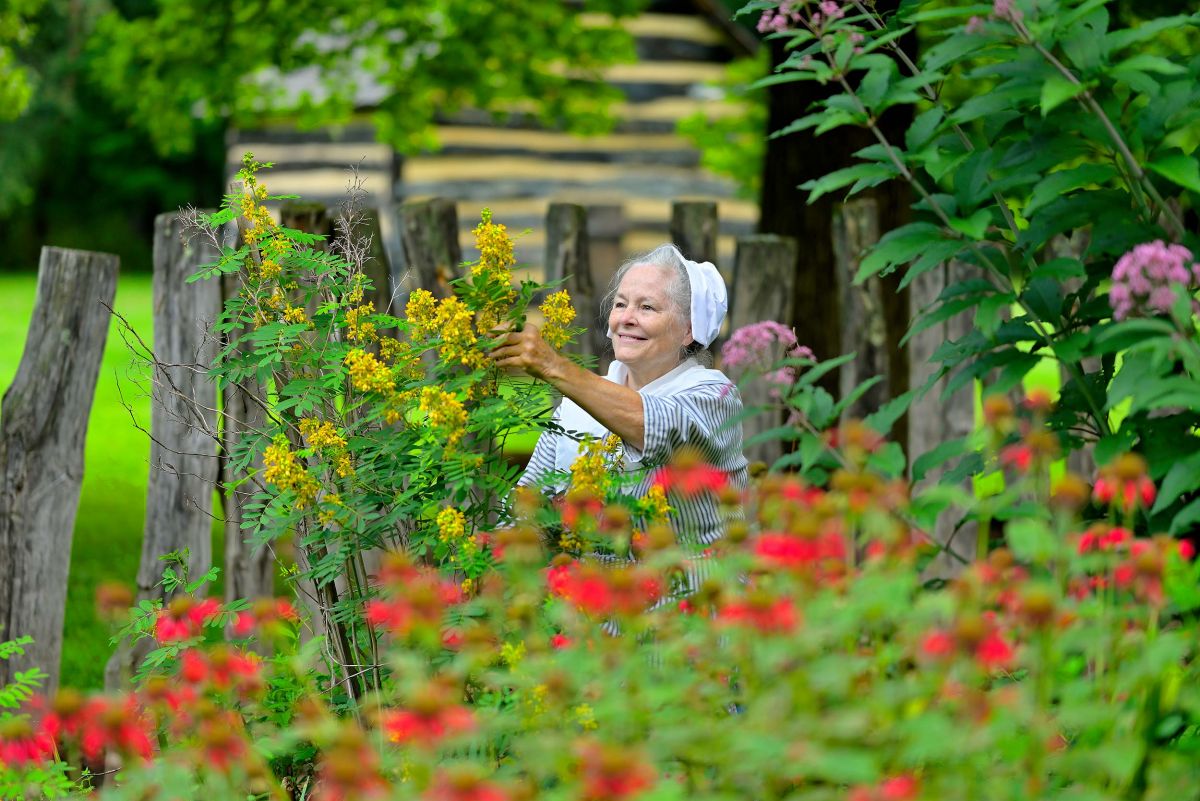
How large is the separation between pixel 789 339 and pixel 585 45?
760 cm

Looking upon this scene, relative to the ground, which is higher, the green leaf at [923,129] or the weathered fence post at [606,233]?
the weathered fence post at [606,233]

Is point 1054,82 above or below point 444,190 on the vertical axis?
below

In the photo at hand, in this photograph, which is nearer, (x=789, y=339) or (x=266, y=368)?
(x=789, y=339)

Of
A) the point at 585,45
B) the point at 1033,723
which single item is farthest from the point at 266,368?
the point at 585,45

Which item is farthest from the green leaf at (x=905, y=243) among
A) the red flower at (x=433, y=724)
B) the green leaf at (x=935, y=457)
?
the red flower at (x=433, y=724)

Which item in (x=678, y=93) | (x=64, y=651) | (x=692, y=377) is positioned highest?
(x=678, y=93)

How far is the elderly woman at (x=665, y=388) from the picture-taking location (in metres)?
3.54

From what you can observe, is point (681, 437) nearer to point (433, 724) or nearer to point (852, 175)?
point (852, 175)

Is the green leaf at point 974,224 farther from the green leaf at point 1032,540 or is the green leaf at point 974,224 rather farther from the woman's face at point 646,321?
the woman's face at point 646,321

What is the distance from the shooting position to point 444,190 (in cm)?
1557

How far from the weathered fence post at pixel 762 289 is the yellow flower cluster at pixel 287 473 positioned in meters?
2.66

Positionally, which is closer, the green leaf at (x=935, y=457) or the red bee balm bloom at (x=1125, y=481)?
the red bee balm bloom at (x=1125, y=481)

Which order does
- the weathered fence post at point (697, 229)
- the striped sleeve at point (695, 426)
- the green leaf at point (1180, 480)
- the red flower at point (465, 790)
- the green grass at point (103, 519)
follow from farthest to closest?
the weathered fence post at point (697, 229)
the green grass at point (103, 519)
the striped sleeve at point (695, 426)
the green leaf at point (1180, 480)
the red flower at point (465, 790)

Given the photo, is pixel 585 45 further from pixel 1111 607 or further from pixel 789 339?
pixel 1111 607
